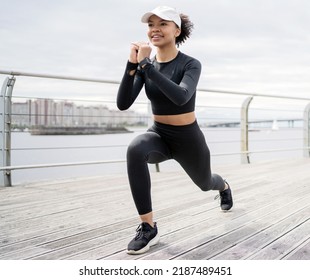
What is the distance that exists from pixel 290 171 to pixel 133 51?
12.4 ft

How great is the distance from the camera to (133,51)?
1.80m

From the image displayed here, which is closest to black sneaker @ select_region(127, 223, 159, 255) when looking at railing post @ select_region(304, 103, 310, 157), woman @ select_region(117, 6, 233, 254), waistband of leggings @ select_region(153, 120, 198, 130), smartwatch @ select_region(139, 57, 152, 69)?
woman @ select_region(117, 6, 233, 254)

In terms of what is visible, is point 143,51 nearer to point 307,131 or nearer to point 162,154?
point 162,154

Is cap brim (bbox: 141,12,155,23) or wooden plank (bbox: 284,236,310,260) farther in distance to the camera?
cap brim (bbox: 141,12,155,23)

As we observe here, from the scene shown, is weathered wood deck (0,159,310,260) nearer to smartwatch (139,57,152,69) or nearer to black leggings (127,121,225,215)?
black leggings (127,121,225,215)

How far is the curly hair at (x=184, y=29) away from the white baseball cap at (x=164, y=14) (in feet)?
0.49

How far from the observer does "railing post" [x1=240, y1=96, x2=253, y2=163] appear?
592 centimetres

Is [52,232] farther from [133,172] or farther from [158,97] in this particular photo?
[158,97]

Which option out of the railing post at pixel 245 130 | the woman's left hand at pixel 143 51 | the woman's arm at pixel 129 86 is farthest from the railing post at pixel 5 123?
the railing post at pixel 245 130

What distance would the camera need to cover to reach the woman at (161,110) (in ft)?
5.98

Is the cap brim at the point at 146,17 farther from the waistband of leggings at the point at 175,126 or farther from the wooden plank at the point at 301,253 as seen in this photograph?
the wooden plank at the point at 301,253

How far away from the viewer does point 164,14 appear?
1.86 m
